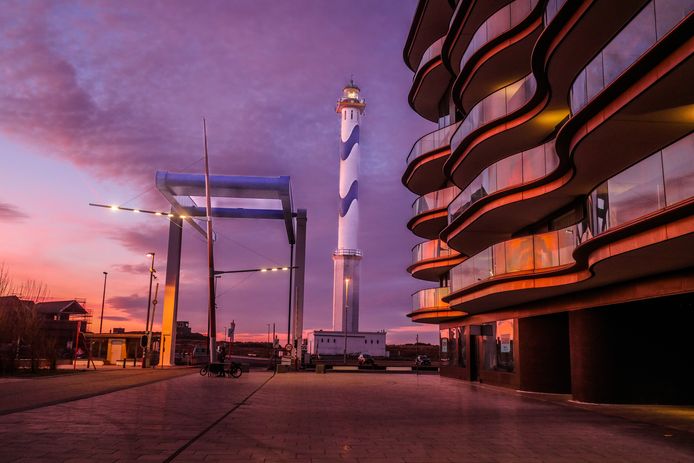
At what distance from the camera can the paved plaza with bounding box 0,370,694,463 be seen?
987cm

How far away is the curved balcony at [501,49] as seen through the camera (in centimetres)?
2242

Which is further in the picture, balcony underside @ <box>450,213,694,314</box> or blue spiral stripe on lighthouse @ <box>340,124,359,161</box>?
blue spiral stripe on lighthouse @ <box>340,124,359,161</box>

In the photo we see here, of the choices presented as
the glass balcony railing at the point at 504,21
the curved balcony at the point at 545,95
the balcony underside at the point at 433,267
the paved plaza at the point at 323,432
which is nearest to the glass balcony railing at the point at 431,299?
the balcony underside at the point at 433,267

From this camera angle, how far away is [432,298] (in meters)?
37.3

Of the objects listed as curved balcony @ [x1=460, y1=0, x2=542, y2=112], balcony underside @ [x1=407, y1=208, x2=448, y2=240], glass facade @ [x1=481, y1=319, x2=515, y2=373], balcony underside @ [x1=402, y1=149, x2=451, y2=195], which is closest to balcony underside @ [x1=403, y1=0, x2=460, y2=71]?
Answer: balcony underside @ [x1=402, y1=149, x2=451, y2=195]

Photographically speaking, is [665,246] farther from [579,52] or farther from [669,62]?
[579,52]

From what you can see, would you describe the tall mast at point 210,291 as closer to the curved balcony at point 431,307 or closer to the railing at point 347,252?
the curved balcony at point 431,307

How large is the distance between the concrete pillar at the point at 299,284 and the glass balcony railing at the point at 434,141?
11967mm

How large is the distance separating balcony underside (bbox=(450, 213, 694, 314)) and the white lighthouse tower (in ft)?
160

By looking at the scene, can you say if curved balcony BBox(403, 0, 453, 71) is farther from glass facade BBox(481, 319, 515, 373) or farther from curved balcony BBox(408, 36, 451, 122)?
glass facade BBox(481, 319, 515, 373)

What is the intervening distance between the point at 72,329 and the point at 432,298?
66822 millimetres

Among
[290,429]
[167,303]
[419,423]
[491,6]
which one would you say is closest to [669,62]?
[419,423]

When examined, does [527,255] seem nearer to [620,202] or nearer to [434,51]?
[620,202]

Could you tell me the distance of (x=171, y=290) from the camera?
149ft
